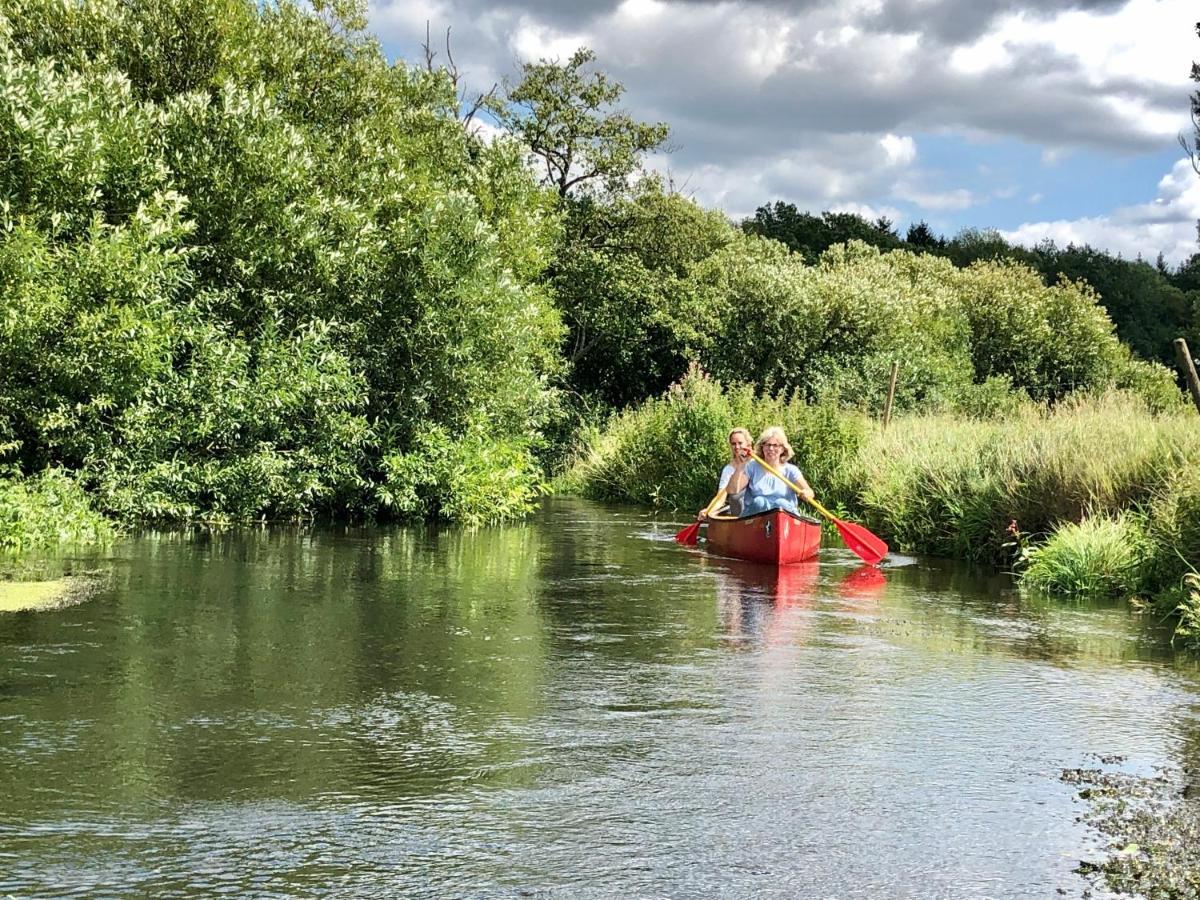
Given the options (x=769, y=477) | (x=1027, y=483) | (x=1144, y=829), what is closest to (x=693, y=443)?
(x=769, y=477)

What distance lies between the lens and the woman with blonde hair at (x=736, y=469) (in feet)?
59.9

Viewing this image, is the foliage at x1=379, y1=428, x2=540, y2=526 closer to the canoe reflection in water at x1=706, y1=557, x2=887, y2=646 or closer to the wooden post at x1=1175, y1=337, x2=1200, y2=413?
the canoe reflection in water at x1=706, y1=557, x2=887, y2=646

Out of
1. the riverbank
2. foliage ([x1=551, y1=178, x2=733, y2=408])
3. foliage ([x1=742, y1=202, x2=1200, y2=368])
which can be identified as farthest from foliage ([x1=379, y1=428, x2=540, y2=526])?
foliage ([x1=742, y1=202, x2=1200, y2=368])

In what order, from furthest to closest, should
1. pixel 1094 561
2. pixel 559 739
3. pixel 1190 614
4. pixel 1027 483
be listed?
pixel 1027 483
pixel 1094 561
pixel 1190 614
pixel 559 739

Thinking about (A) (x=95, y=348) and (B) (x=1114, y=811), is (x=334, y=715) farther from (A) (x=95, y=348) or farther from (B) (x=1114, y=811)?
(A) (x=95, y=348)

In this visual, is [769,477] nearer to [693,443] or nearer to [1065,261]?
[693,443]

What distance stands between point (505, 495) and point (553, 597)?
10250mm

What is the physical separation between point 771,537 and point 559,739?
941cm

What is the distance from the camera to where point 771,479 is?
696 inches

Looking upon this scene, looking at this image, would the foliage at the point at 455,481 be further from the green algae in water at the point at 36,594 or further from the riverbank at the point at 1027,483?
the green algae in water at the point at 36,594

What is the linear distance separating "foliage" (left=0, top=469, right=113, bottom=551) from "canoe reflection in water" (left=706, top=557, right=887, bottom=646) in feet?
27.2

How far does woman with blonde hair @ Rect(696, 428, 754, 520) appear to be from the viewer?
18266 mm

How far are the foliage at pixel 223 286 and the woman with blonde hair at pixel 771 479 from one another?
20.9 ft

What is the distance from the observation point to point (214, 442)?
20.3 metres
